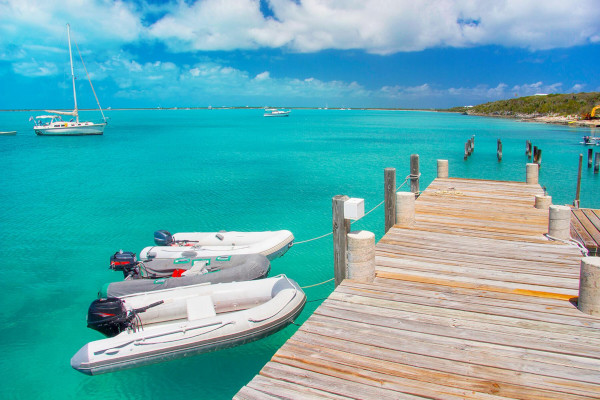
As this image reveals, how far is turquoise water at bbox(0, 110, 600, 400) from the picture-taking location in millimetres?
7012

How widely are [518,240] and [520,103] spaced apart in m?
122

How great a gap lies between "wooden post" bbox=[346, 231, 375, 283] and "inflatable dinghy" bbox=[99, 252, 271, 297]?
304 cm

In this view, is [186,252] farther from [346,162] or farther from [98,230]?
[346,162]

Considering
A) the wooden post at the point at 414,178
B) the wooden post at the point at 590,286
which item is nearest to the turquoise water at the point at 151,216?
the wooden post at the point at 414,178

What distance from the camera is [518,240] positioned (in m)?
7.60

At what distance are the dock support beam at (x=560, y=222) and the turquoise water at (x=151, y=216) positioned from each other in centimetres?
501

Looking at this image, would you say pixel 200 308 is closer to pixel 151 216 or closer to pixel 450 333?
pixel 450 333

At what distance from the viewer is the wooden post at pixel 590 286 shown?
15.1 feet

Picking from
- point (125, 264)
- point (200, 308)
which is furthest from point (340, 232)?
point (125, 264)

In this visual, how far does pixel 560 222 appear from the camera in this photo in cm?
744

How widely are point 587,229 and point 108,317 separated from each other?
9.89 m

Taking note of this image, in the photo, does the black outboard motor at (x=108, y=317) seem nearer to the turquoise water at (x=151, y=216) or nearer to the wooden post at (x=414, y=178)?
the turquoise water at (x=151, y=216)

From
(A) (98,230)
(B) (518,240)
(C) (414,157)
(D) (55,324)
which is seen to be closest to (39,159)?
(A) (98,230)

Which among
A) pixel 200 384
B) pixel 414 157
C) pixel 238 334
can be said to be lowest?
pixel 200 384
